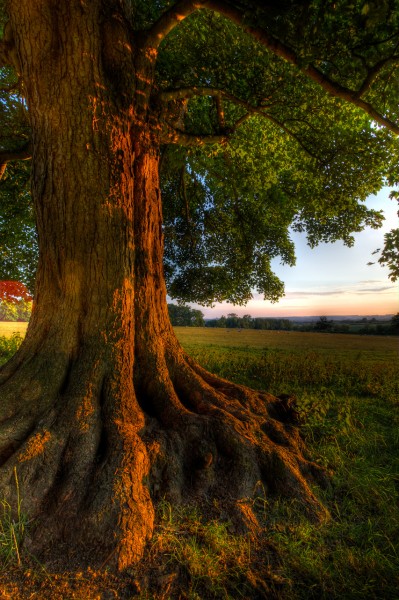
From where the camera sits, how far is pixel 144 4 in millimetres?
7156

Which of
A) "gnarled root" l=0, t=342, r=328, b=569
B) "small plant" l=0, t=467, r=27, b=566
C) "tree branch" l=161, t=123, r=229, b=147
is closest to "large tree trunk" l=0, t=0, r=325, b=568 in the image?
"gnarled root" l=0, t=342, r=328, b=569

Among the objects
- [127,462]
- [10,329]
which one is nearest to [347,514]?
[127,462]

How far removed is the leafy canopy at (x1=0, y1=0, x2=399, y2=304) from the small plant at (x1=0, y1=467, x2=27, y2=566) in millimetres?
5061

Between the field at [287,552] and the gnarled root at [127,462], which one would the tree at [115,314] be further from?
the field at [287,552]

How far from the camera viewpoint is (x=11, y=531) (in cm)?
264

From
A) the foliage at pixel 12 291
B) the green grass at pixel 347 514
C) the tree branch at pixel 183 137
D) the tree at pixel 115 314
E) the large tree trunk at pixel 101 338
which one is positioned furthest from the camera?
the foliage at pixel 12 291

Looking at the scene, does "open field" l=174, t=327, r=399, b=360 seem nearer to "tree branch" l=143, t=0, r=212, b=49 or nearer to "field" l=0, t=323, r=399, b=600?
"field" l=0, t=323, r=399, b=600

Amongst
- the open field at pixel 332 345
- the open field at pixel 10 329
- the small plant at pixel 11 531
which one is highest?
the open field at pixel 10 329

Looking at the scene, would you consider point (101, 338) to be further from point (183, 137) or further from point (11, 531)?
point (183, 137)

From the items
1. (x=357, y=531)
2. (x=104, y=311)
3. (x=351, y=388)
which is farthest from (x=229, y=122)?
(x=357, y=531)

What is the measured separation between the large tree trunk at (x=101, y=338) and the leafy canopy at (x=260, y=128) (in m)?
1.19

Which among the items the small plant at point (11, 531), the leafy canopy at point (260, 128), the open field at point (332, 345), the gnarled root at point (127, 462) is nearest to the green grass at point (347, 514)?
the gnarled root at point (127, 462)

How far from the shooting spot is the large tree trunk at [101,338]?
10.4 ft

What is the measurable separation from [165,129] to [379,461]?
19.0 feet
